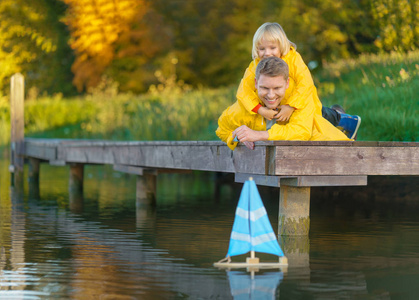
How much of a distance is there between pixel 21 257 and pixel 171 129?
27.5 ft

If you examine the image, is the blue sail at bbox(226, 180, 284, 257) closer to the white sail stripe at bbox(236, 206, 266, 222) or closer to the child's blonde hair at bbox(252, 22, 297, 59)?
the white sail stripe at bbox(236, 206, 266, 222)

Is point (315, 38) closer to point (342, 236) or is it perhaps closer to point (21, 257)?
point (342, 236)

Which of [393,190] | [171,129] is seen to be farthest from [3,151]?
[393,190]

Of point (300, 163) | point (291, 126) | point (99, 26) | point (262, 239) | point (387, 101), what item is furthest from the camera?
point (99, 26)

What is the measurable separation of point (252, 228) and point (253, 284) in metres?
0.47

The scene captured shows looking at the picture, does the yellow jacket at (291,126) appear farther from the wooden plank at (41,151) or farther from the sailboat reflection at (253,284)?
the wooden plank at (41,151)

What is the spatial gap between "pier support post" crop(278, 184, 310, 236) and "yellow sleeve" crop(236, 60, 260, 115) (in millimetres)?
677

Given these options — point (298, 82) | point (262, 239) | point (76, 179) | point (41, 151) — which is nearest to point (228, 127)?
point (298, 82)

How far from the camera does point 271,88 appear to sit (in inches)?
218

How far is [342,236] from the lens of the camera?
6.53 meters

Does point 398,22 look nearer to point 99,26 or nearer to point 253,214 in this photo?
point 253,214

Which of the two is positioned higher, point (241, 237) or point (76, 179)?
point (76, 179)

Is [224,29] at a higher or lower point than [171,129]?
higher

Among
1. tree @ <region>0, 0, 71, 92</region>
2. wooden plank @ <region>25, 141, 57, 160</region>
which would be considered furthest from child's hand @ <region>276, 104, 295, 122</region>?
tree @ <region>0, 0, 71, 92</region>
